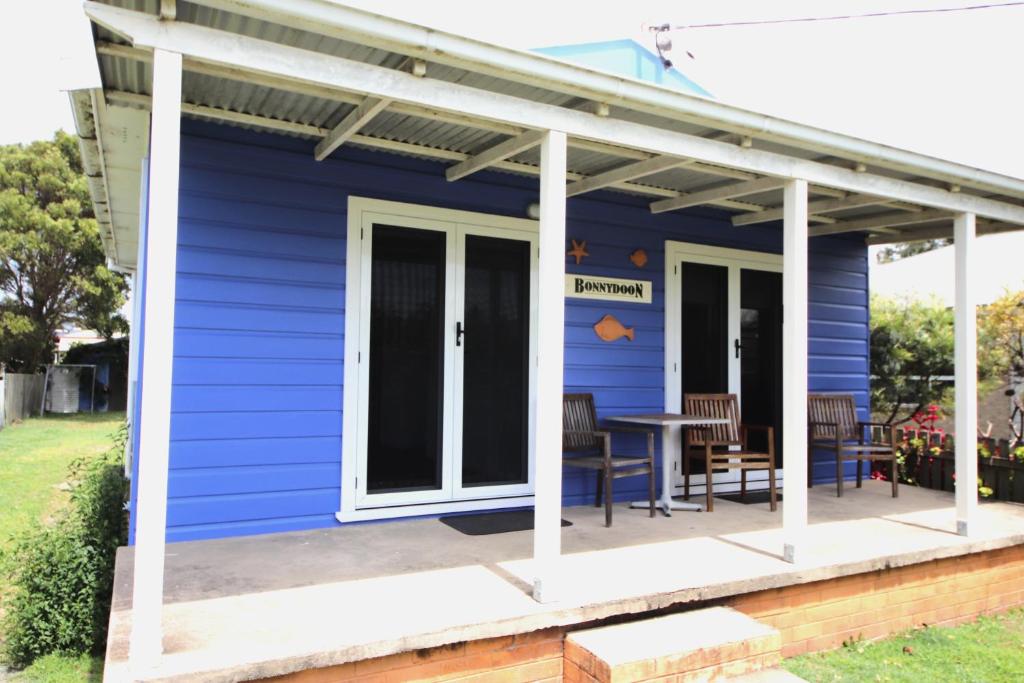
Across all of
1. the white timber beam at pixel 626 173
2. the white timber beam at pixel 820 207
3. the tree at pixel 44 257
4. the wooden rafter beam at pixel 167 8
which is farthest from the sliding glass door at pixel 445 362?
the tree at pixel 44 257

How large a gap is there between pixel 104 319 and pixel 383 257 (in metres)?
15.8

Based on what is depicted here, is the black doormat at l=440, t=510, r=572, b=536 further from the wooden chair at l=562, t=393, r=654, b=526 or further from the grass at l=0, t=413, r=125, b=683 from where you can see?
the grass at l=0, t=413, r=125, b=683

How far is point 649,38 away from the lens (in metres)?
10.8

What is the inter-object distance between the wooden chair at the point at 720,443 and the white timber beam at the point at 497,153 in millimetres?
2338

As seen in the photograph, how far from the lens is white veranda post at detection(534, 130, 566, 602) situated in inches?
120

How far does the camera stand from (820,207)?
496 cm

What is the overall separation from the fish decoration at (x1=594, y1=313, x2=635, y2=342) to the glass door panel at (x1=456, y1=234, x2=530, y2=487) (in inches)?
24.2

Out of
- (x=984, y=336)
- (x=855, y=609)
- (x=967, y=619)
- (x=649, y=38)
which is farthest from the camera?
(x=649, y=38)

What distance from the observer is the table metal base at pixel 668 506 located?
4.75m

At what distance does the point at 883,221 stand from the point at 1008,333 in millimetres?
4075

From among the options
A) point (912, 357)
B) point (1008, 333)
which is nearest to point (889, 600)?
point (1008, 333)

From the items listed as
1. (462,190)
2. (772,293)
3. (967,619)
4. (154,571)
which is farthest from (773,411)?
(154,571)

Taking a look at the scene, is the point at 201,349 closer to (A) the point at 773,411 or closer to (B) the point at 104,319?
(A) the point at 773,411

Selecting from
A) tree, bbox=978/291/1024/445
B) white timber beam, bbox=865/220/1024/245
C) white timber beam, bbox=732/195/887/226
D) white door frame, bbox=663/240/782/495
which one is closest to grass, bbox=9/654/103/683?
white door frame, bbox=663/240/782/495
